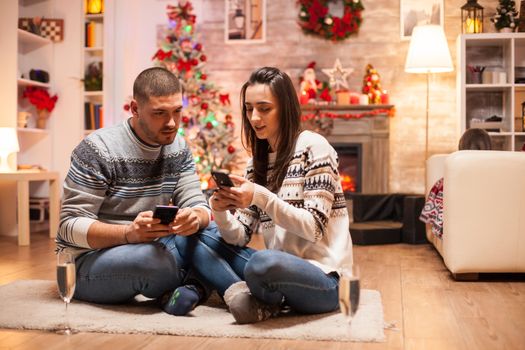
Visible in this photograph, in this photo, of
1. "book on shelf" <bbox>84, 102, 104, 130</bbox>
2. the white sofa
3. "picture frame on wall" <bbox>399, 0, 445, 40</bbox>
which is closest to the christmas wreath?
"picture frame on wall" <bbox>399, 0, 445, 40</bbox>

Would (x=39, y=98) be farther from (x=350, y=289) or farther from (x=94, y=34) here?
(x=350, y=289)

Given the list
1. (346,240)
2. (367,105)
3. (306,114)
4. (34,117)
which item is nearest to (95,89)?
(34,117)

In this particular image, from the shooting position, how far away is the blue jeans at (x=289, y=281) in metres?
2.18

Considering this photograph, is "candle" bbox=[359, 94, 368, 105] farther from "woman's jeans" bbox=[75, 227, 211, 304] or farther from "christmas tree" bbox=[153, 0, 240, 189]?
"woman's jeans" bbox=[75, 227, 211, 304]

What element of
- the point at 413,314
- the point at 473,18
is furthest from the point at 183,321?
the point at 473,18

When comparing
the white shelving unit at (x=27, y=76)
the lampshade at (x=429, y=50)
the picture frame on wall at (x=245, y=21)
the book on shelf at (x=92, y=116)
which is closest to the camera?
the lampshade at (x=429, y=50)

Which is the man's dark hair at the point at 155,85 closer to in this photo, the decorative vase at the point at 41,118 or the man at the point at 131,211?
the man at the point at 131,211

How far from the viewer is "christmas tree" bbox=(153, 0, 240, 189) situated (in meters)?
6.38

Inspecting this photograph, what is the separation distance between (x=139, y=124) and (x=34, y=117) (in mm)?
4223

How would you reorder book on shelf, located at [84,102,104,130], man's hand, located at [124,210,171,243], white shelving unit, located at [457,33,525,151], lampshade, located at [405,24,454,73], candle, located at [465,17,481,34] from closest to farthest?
man's hand, located at [124,210,171,243] → lampshade, located at [405,24,454,73] → white shelving unit, located at [457,33,525,151] → candle, located at [465,17,481,34] → book on shelf, located at [84,102,104,130]

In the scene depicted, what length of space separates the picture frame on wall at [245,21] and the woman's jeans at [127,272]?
443 cm

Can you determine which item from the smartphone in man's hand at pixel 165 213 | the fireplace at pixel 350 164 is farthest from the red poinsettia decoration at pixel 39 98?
the smartphone in man's hand at pixel 165 213

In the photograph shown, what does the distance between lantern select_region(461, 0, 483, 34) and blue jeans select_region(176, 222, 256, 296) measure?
14.3ft

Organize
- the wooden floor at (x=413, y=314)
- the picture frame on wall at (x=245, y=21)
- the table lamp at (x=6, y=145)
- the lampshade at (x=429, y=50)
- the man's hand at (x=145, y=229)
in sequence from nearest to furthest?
1. the wooden floor at (x=413, y=314)
2. the man's hand at (x=145, y=229)
3. the table lamp at (x=6, y=145)
4. the lampshade at (x=429, y=50)
5. the picture frame on wall at (x=245, y=21)
